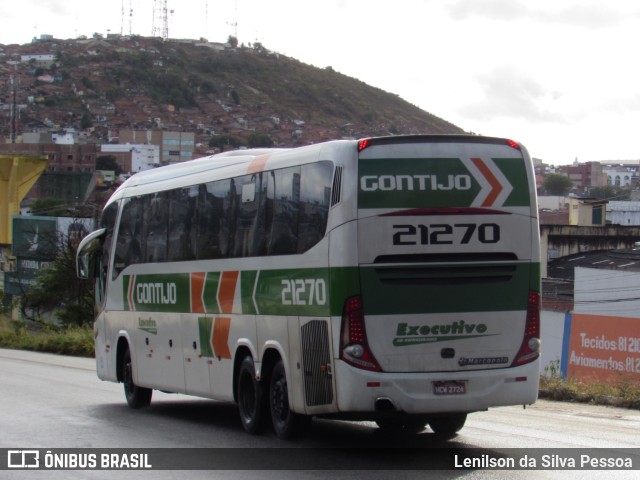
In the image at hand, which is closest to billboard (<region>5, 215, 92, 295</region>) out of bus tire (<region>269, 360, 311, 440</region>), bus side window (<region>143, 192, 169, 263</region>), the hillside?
bus side window (<region>143, 192, 169, 263</region>)

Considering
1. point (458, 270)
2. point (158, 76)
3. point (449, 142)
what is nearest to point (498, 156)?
point (449, 142)

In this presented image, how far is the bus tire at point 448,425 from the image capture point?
12.9 m

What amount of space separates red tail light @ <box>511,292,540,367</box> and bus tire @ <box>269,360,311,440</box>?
2512 millimetres

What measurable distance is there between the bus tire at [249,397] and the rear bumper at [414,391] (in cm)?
224

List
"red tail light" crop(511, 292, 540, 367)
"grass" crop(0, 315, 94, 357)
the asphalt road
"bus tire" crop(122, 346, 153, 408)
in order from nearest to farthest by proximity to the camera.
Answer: the asphalt road, "red tail light" crop(511, 292, 540, 367), "bus tire" crop(122, 346, 153, 408), "grass" crop(0, 315, 94, 357)

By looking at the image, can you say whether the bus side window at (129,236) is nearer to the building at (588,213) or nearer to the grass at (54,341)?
the grass at (54,341)

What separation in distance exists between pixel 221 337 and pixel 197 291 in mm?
984

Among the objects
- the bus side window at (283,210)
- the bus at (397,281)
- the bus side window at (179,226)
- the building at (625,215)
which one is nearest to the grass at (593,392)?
the bus at (397,281)

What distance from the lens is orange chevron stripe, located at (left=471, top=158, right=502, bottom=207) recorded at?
38.4 feet

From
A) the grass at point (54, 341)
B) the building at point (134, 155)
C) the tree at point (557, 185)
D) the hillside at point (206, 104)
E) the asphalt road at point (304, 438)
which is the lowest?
the grass at point (54, 341)

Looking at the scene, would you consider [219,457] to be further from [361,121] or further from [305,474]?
[361,121]

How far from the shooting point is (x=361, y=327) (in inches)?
447

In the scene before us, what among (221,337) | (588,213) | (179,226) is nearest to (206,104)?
(588,213)

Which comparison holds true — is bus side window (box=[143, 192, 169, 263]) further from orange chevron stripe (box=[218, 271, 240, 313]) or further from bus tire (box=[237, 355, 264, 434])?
bus tire (box=[237, 355, 264, 434])
